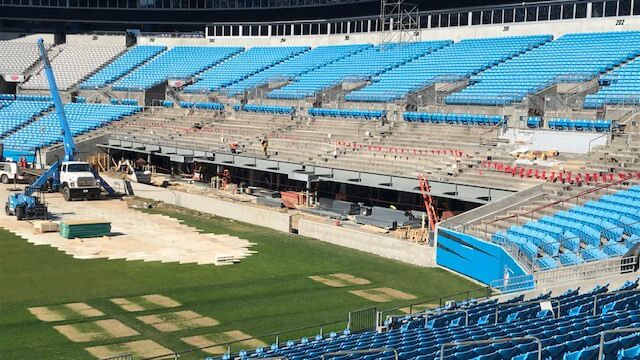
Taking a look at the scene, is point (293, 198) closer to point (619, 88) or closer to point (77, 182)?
point (77, 182)

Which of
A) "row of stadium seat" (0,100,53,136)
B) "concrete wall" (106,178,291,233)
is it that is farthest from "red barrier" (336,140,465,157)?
"row of stadium seat" (0,100,53,136)

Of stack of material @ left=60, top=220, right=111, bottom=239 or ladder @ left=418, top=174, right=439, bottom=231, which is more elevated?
ladder @ left=418, top=174, right=439, bottom=231

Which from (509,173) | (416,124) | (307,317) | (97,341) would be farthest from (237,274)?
(416,124)

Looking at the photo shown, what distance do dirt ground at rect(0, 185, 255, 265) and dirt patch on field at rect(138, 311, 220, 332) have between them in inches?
280

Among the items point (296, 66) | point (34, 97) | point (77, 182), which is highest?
point (296, 66)

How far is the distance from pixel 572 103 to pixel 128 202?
24191 mm

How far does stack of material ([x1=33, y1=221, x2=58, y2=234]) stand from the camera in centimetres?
3444

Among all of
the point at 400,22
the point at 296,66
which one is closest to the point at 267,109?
the point at 296,66

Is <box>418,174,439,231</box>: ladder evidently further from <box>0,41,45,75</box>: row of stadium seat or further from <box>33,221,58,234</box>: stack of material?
<box>0,41,45,75</box>: row of stadium seat

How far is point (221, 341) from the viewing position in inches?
776

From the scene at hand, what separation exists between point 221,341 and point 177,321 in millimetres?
2232

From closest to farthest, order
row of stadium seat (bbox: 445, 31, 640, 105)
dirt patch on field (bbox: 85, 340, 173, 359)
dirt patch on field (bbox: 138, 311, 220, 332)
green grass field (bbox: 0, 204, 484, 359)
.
→ dirt patch on field (bbox: 85, 340, 173, 359) → green grass field (bbox: 0, 204, 484, 359) → dirt patch on field (bbox: 138, 311, 220, 332) → row of stadium seat (bbox: 445, 31, 640, 105)

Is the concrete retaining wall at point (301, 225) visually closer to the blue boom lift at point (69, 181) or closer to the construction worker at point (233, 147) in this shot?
the blue boom lift at point (69, 181)

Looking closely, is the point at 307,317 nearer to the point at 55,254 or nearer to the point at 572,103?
the point at 55,254
